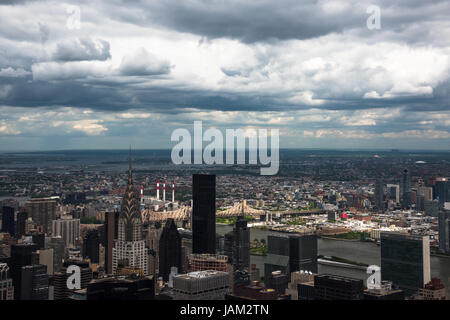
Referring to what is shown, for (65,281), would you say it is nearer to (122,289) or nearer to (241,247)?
(122,289)

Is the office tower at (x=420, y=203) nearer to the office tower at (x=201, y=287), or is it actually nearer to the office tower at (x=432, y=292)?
the office tower at (x=432, y=292)

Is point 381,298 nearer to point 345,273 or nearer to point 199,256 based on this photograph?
point 345,273

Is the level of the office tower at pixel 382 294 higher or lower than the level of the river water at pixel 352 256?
higher

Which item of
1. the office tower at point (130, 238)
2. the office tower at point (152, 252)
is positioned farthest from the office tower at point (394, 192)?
the office tower at point (130, 238)

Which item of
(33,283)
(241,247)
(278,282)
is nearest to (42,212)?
(241,247)

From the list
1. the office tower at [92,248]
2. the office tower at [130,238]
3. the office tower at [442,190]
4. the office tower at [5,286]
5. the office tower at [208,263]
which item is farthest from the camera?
the office tower at [442,190]
